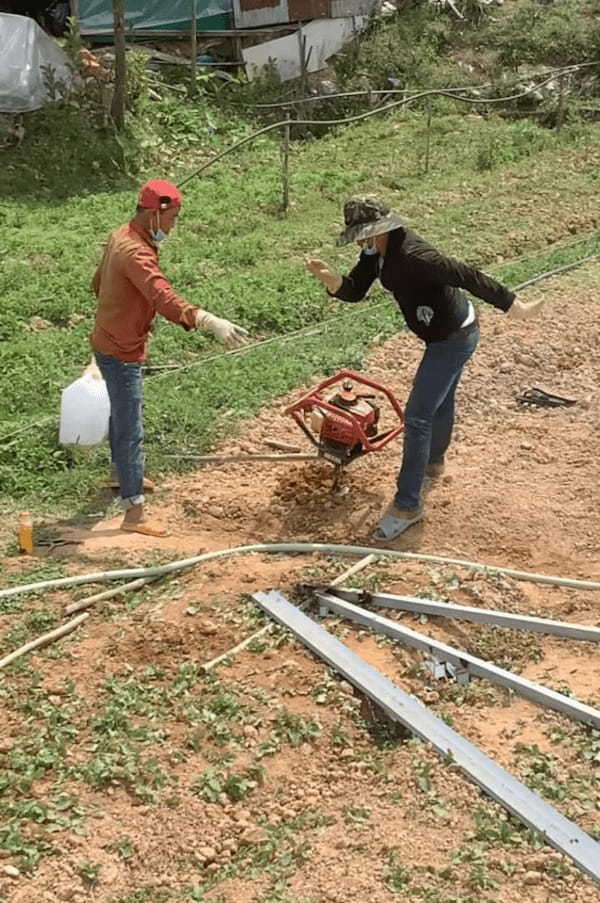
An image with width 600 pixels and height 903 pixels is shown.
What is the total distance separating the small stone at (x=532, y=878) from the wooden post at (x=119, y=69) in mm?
13390

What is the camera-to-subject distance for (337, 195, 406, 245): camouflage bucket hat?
546 centimetres

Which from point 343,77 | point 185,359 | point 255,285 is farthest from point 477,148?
point 185,359

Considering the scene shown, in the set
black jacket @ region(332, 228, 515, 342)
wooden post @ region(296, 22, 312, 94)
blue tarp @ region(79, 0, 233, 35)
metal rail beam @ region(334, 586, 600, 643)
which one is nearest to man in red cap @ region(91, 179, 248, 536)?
black jacket @ region(332, 228, 515, 342)

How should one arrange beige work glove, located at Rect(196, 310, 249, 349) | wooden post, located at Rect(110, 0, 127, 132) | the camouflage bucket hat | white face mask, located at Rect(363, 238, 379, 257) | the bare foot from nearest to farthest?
beige work glove, located at Rect(196, 310, 249, 349) < the camouflage bucket hat < white face mask, located at Rect(363, 238, 379, 257) < the bare foot < wooden post, located at Rect(110, 0, 127, 132)

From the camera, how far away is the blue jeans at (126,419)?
6.00m

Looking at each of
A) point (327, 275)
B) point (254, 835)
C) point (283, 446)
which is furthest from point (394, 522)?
point (254, 835)

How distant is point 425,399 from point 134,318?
1.72 meters

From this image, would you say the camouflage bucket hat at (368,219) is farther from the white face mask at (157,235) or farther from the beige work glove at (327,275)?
the white face mask at (157,235)

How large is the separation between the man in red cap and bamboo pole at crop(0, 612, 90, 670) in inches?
39.6

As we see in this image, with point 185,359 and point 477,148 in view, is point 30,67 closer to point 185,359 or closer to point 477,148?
point 477,148

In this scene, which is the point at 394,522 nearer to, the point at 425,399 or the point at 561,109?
the point at 425,399

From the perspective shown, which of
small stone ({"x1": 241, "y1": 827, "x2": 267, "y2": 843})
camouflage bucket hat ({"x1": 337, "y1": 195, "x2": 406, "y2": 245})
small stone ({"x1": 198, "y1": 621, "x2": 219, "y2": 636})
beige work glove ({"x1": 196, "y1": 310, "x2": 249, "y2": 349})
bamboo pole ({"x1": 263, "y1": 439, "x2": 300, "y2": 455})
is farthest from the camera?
bamboo pole ({"x1": 263, "y1": 439, "x2": 300, "y2": 455})

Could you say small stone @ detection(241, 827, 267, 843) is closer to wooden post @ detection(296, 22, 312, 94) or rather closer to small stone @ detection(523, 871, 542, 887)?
small stone @ detection(523, 871, 542, 887)

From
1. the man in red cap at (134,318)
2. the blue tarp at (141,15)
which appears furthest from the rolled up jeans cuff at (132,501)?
the blue tarp at (141,15)
